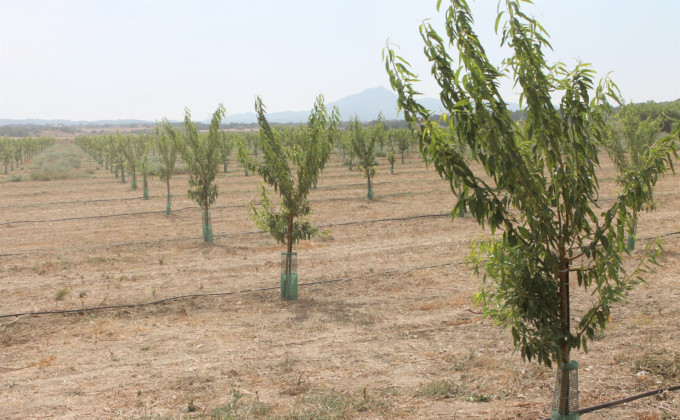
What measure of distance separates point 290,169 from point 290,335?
3075 mm

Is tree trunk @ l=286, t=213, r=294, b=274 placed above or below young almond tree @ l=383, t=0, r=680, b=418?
below

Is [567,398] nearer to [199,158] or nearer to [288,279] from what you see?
[288,279]

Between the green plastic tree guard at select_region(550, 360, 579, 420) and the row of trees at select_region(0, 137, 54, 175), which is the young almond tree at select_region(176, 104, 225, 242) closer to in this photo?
the green plastic tree guard at select_region(550, 360, 579, 420)

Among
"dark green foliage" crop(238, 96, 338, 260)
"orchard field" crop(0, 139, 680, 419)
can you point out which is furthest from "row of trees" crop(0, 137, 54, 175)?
"dark green foliage" crop(238, 96, 338, 260)

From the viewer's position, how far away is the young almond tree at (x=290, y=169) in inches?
383

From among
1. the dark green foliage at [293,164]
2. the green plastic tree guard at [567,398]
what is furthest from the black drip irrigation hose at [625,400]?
the dark green foliage at [293,164]

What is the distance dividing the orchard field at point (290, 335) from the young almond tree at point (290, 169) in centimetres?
109

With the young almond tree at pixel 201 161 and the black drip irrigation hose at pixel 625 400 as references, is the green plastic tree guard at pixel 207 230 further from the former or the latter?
the black drip irrigation hose at pixel 625 400

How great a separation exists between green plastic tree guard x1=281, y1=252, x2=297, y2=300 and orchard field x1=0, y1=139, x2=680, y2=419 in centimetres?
22

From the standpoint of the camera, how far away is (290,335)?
26.4 ft

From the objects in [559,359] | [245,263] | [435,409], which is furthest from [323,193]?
[559,359]

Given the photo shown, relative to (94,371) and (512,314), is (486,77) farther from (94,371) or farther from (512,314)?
(94,371)

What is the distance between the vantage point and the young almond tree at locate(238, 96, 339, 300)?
383 inches

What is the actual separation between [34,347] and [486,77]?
23.9 ft
